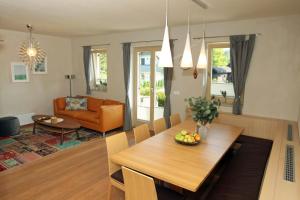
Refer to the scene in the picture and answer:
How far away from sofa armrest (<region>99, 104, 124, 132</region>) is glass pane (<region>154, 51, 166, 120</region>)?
3.07ft

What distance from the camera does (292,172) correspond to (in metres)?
1.91

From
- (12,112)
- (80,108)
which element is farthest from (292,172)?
(12,112)

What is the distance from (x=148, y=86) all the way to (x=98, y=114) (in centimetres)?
149

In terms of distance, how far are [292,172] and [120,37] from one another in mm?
4957

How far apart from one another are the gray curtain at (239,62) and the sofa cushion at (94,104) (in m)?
3.60

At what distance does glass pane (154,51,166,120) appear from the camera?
5.30m

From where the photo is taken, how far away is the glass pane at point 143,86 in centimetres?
550

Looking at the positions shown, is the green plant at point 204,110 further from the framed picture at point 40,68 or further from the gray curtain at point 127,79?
the framed picture at point 40,68

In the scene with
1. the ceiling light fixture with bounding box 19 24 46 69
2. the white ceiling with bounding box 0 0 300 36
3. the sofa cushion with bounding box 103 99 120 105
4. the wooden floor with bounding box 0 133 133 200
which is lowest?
the wooden floor with bounding box 0 133 133 200

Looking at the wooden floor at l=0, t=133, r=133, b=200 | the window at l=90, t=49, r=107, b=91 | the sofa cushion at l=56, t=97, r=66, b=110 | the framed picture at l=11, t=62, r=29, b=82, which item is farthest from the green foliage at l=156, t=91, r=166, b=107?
the framed picture at l=11, t=62, r=29, b=82

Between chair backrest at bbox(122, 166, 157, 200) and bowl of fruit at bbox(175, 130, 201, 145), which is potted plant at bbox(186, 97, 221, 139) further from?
chair backrest at bbox(122, 166, 157, 200)

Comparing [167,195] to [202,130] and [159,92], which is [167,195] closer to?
[202,130]

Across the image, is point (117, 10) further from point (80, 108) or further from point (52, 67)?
point (52, 67)

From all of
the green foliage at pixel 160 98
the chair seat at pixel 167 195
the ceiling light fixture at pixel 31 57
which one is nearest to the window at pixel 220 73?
the green foliage at pixel 160 98
